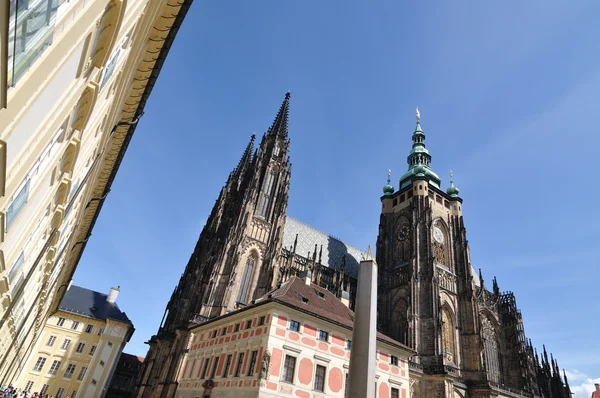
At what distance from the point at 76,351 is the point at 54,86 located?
171 feet

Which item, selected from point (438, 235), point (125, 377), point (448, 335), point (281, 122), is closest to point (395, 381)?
point (448, 335)

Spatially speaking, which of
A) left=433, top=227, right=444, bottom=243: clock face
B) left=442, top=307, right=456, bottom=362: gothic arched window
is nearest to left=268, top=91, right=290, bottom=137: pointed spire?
left=433, top=227, right=444, bottom=243: clock face

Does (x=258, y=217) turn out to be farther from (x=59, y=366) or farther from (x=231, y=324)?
(x=59, y=366)

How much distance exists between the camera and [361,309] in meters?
8.59

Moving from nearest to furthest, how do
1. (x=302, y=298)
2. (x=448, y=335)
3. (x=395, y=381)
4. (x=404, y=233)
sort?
1. (x=302, y=298)
2. (x=395, y=381)
3. (x=448, y=335)
4. (x=404, y=233)

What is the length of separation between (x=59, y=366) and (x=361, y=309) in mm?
50442

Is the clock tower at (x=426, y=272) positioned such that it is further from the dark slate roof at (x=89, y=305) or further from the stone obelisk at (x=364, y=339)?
the dark slate roof at (x=89, y=305)

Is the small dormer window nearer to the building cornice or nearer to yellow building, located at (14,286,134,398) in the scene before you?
the building cornice

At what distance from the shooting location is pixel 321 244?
5422 centimetres

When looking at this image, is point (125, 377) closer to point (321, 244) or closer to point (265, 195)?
point (321, 244)

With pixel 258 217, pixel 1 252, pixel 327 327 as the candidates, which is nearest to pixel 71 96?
pixel 1 252

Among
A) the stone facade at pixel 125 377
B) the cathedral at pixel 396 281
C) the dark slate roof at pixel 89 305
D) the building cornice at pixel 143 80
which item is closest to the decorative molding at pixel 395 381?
the cathedral at pixel 396 281

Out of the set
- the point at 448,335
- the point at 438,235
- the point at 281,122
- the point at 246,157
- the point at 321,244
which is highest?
the point at 281,122

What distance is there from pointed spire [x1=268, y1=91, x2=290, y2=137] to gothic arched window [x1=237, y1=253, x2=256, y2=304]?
18.7 m
